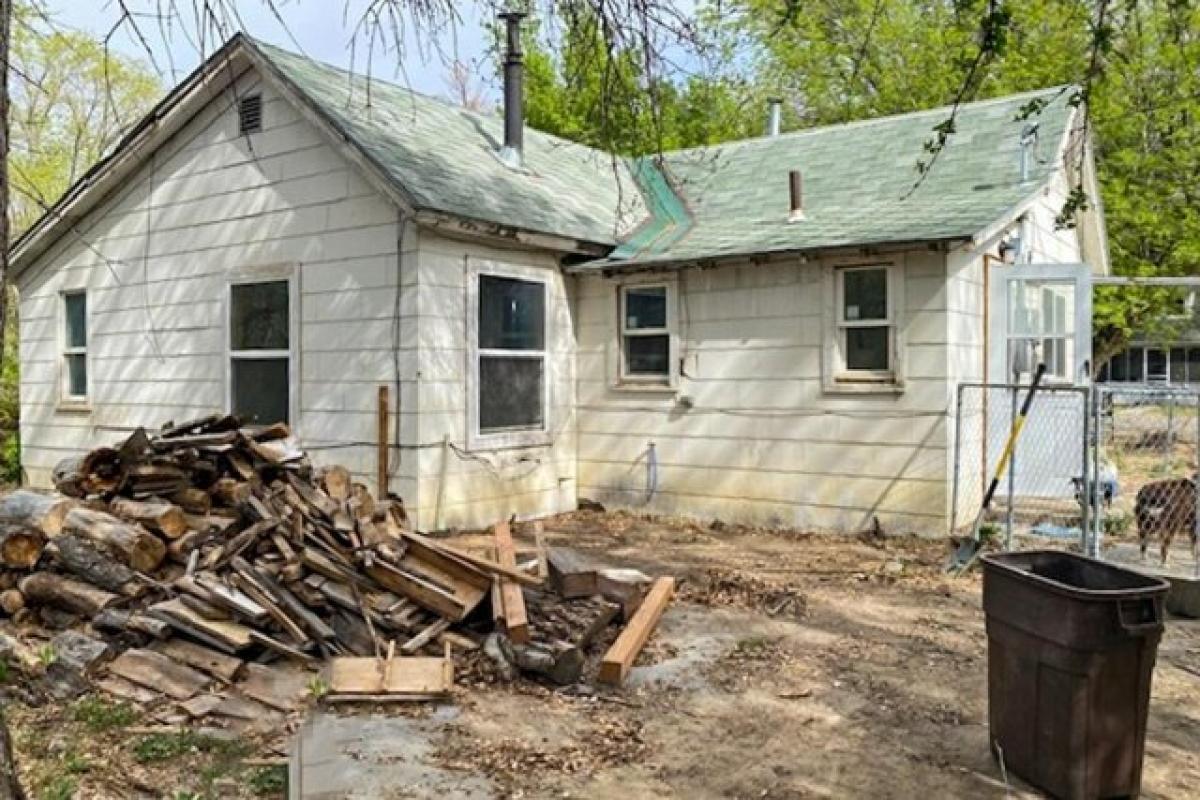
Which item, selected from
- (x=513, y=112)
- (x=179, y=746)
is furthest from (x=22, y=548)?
(x=513, y=112)

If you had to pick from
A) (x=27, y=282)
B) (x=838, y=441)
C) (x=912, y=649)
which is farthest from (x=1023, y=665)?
(x=27, y=282)

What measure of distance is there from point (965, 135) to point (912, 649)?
689cm

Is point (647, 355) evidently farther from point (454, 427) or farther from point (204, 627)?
point (204, 627)

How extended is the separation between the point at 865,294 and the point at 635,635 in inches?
193

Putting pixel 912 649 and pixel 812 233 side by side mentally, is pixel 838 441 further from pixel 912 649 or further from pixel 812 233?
pixel 912 649

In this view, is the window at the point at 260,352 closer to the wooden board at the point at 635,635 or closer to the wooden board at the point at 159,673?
the wooden board at the point at 159,673

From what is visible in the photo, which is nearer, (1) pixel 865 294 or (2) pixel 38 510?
(2) pixel 38 510

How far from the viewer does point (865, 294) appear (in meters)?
8.58

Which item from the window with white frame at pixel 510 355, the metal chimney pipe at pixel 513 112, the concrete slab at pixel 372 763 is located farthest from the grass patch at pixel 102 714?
the metal chimney pipe at pixel 513 112

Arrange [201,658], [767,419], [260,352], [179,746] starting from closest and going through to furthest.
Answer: [179,746], [201,658], [767,419], [260,352]

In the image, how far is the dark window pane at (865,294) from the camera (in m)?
8.48

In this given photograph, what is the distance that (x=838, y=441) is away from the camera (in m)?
8.71

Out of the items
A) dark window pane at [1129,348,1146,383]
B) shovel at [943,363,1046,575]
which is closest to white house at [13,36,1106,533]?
shovel at [943,363,1046,575]

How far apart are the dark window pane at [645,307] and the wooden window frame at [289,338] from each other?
3531 mm
